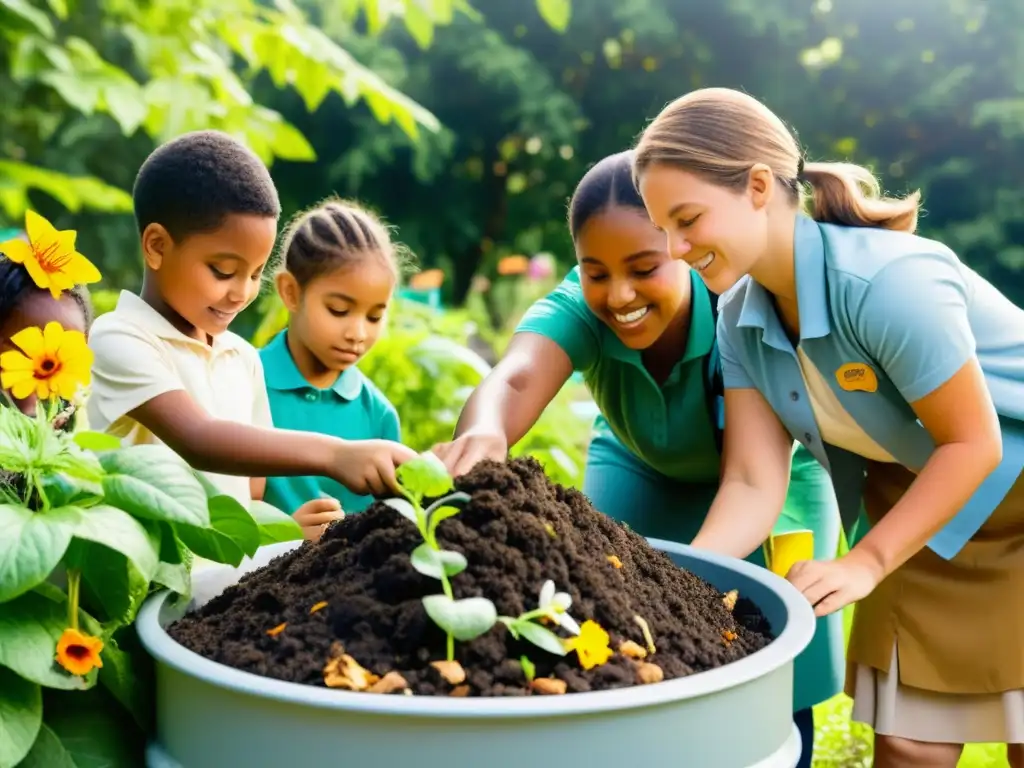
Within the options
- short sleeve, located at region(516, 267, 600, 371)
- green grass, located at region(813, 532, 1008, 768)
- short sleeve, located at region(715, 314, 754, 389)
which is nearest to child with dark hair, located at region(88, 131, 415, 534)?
short sleeve, located at region(516, 267, 600, 371)

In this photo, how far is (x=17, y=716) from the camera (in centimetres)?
122

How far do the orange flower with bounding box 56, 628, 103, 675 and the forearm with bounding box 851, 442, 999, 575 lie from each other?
1.05 meters

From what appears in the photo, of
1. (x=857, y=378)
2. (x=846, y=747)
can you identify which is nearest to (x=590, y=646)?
(x=857, y=378)

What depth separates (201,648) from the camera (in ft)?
4.13

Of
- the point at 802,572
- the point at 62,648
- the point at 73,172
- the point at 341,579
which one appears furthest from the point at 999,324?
the point at 73,172

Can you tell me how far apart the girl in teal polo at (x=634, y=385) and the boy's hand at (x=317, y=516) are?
0.26 m

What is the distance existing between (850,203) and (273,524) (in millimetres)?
1096

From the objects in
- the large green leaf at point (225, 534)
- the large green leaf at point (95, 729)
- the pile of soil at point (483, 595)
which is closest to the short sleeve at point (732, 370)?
the pile of soil at point (483, 595)

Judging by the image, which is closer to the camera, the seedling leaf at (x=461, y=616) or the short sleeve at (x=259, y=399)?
the seedling leaf at (x=461, y=616)

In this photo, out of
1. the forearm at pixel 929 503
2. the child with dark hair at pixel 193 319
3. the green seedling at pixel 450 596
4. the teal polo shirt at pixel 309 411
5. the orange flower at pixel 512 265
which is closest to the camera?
the green seedling at pixel 450 596

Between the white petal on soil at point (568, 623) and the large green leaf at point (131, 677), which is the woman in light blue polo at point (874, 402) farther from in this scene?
the large green leaf at point (131, 677)

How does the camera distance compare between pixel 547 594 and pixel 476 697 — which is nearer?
pixel 476 697

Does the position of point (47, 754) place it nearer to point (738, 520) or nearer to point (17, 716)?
point (17, 716)

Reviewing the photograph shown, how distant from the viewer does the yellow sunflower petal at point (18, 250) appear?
1404mm
